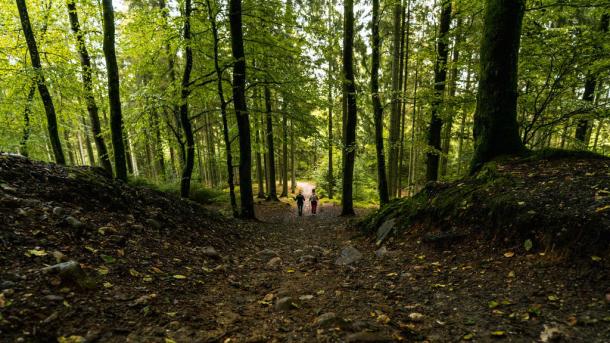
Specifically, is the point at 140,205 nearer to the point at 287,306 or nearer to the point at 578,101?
the point at 287,306

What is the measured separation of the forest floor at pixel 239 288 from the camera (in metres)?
2.32

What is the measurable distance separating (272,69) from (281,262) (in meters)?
7.10

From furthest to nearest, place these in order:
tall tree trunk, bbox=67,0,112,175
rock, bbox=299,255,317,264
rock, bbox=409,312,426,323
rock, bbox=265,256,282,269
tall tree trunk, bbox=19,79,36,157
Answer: tall tree trunk, bbox=19,79,36,157
tall tree trunk, bbox=67,0,112,175
rock, bbox=299,255,317,264
rock, bbox=265,256,282,269
rock, bbox=409,312,426,323

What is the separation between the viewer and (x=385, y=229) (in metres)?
6.25

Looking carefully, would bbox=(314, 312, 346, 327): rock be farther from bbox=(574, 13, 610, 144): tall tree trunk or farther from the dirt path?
bbox=(574, 13, 610, 144): tall tree trunk

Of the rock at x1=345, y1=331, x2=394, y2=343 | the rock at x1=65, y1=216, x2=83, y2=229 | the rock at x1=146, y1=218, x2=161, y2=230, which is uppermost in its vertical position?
the rock at x1=65, y1=216, x2=83, y2=229

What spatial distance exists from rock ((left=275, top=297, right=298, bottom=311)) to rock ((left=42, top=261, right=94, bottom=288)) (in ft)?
6.17

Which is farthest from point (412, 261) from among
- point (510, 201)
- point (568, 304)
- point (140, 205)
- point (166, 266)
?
point (140, 205)

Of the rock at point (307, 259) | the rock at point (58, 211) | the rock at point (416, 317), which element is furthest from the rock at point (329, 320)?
the rock at point (58, 211)

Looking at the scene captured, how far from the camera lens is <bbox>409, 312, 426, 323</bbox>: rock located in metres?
2.77

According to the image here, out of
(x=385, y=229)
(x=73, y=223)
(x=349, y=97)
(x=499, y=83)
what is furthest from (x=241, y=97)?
(x=499, y=83)

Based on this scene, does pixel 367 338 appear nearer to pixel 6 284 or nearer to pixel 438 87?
pixel 6 284

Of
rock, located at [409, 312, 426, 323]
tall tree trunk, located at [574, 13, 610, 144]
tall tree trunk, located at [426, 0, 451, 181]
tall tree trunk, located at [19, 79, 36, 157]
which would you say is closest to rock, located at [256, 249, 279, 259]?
rock, located at [409, 312, 426, 323]

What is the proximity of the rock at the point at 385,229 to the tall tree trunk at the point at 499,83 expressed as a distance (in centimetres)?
195
